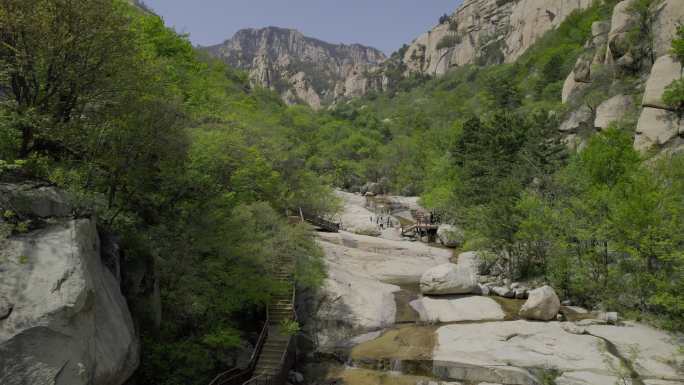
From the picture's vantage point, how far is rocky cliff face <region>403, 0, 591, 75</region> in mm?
120875

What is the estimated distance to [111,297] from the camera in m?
10.8

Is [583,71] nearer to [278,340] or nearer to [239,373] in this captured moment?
[278,340]

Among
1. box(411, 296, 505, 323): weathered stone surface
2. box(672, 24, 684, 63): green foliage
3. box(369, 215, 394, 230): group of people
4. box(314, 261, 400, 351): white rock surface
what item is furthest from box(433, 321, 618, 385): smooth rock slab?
box(369, 215, 394, 230): group of people

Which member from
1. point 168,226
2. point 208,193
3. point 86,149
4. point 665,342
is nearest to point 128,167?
point 86,149

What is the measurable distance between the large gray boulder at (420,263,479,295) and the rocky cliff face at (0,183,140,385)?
682 inches

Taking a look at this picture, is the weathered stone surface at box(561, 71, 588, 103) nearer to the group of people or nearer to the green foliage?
the green foliage

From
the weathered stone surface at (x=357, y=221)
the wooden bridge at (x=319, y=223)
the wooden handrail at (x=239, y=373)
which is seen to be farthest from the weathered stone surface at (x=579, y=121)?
the wooden handrail at (x=239, y=373)

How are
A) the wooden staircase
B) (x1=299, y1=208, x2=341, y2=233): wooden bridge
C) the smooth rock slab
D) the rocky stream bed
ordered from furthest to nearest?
(x1=299, y1=208, x2=341, y2=233): wooden bridge → the wooden staircase → the smooth rock slab → the rocky stream bed

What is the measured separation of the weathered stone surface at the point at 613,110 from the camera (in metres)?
36.3

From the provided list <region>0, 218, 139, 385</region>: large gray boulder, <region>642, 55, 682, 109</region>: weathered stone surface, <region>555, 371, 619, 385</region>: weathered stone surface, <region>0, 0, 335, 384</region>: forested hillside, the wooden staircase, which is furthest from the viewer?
<region>642, 55, 682, 109</region>: weathered stone surface

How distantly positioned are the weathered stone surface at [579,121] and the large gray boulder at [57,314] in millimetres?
A: 44237

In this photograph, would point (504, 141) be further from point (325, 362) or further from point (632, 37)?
point (325, 362)

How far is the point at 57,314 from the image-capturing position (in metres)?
8.26

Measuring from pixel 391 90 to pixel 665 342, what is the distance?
158 meters
